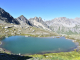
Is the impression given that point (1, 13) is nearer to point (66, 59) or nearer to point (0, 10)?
point (0, 10)

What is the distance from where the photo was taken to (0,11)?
19675cm

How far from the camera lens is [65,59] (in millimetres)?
37594

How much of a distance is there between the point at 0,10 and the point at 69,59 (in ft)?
802

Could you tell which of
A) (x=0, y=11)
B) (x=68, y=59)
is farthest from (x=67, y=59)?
(x=0, y=11)

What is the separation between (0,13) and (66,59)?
231 metres

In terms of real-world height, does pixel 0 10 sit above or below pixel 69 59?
above

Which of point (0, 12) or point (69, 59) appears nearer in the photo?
point (69, 59)

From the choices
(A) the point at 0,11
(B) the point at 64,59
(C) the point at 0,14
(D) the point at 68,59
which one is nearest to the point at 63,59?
(B) the point at 64,59

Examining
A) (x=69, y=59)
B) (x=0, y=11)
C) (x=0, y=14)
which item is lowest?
(x=69, y=59)

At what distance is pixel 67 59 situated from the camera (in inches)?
1478

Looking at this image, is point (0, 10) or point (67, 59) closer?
point (67, 59)

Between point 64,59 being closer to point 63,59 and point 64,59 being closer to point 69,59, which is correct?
point 63,59

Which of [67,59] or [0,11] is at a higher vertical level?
[0,11]

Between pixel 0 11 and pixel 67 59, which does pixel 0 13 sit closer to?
pixel 0 11
